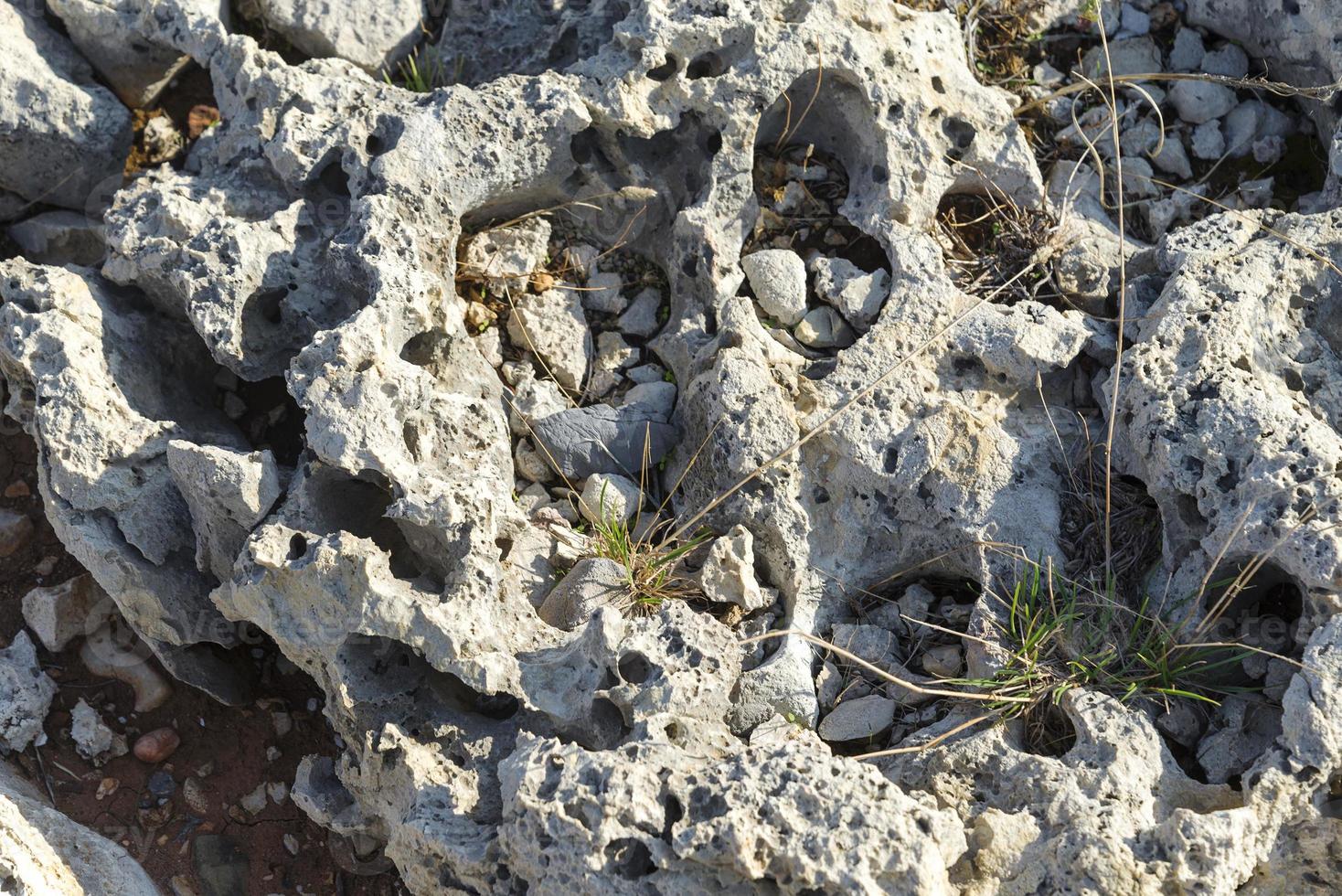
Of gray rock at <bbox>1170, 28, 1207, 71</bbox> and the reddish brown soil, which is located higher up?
gray rock at <bbox>1170, 28, 1207, 71</bbox>

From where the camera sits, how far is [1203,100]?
15.0 feet

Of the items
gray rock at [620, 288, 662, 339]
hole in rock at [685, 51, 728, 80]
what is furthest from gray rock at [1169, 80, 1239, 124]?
gray rock at [620, 288, 662, 339]

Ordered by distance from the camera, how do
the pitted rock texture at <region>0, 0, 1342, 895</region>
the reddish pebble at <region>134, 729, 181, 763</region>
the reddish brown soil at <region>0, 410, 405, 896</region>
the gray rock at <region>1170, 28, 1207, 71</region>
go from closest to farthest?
the pitted rock texture at <region>0, 0, 1342, 895</region> → the reddish brown soil at <region>0, 410, 405, 896</region> → the reddish pebble at <region>134, 729, 181, 763</region> → the gray rock at <region>1170, 28, 1207, 71</region>

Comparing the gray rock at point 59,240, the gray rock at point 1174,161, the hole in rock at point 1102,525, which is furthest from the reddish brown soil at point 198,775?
the gray rock at point 1174,161

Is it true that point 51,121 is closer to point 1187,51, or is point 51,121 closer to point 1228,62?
point 1187,51

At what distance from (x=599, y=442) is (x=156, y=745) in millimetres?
1732

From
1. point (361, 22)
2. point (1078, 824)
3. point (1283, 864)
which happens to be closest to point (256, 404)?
point (361, 22)

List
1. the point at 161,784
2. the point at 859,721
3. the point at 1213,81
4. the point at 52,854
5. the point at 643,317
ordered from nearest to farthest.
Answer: the point at 52,854, the point at 859,721, the point at 161,784, the point at 643,317, the point at 1213,81

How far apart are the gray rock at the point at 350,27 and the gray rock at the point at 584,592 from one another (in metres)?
2.23

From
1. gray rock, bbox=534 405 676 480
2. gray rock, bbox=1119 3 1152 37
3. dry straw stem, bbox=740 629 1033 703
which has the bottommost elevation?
dry straw stem, bbox=740 629 1033 703

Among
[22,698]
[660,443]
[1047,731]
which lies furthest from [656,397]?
[22,698]

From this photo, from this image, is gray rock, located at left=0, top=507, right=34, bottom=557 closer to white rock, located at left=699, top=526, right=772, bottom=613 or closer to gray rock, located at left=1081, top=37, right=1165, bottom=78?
white rock, located at left=699, top=526, right=772, bottom=613

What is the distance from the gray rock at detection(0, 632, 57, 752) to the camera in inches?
146

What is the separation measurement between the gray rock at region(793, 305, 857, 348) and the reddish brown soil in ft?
6.69
